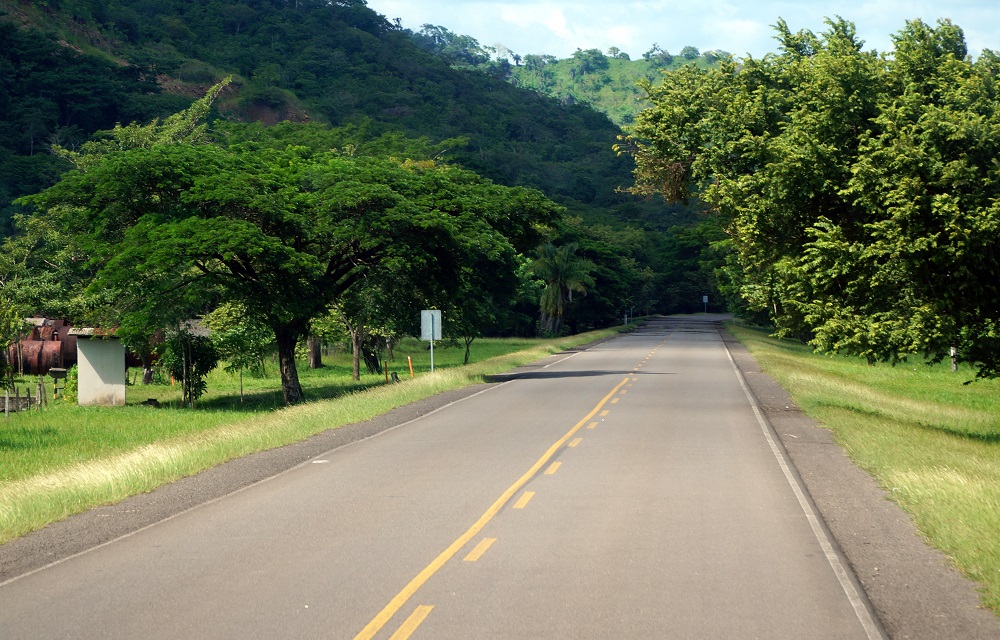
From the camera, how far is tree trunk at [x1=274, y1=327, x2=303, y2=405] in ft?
119

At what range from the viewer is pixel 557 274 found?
8662cm

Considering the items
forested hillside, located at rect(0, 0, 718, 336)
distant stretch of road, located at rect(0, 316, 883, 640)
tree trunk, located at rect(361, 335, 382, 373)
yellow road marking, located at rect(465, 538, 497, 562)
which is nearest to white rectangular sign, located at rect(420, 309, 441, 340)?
tree trunk, located at rect(361, 335, 382, 373)

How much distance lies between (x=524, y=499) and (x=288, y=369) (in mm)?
24416

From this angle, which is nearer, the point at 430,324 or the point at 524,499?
the point at 524,499

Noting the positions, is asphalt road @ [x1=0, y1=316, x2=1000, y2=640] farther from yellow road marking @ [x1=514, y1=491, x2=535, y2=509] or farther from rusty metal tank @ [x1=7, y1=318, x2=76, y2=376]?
rusty metal tank @ [x1=7, y1=318, x2=76, y2=376]

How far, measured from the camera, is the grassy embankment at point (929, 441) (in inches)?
420

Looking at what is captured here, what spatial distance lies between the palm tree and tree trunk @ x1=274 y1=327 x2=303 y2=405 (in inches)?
1967

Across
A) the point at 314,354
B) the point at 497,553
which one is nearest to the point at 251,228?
the point at 497,553

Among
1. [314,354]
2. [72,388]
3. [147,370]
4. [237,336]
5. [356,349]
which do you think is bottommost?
[72,388]

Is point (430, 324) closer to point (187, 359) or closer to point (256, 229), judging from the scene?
point (256, 229)

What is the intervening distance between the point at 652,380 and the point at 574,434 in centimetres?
1567

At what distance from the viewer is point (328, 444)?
1902cm

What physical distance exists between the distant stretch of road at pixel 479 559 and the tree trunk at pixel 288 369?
1858 cm

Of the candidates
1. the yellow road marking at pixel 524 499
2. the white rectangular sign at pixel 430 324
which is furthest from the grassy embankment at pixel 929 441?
the white rectangular sign at pixel 430 324
